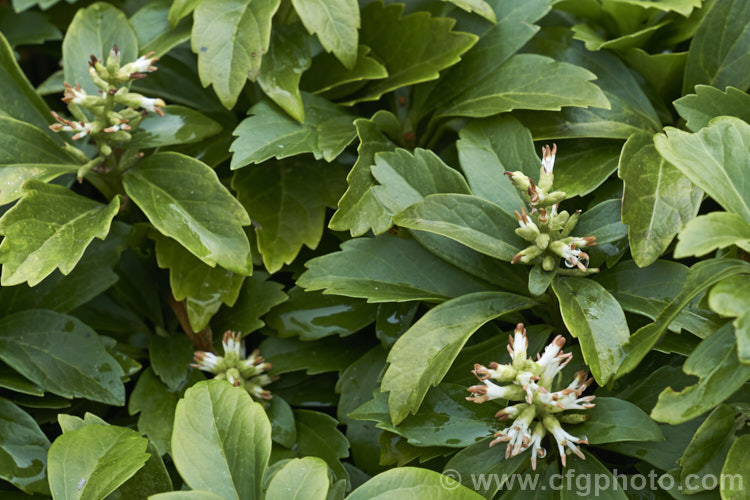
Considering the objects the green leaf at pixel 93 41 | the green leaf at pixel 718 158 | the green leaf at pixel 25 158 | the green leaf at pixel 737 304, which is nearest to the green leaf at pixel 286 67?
the green leaf at pixel 93 41

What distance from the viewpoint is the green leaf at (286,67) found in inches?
45.9

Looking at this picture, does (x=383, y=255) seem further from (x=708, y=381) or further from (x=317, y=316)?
(x=708, y=381)

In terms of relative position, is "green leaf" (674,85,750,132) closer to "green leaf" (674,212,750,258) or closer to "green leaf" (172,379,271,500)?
"green leaf" (674,212,750,258)

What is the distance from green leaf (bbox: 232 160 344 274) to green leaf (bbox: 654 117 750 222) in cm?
57

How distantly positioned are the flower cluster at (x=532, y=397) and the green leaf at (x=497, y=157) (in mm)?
236

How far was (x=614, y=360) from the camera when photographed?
87 centimetres

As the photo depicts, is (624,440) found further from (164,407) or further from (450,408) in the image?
(164,407)

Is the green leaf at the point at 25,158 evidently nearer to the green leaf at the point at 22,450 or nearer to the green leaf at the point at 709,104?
the green leaf at the point at 22,450

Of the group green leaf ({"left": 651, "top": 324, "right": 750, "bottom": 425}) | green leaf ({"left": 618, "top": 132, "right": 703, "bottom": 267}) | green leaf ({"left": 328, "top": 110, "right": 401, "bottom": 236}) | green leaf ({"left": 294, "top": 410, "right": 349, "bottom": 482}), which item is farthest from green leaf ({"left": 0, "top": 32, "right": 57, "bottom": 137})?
green leaf ({"left": 651, "top": 324, "right": 750, "bottom": 425})

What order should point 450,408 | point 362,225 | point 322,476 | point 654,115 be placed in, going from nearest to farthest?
1. point 322,476
2. point 450,408
3. point 362,225
4. point 654,115

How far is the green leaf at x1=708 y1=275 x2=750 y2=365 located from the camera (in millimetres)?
688

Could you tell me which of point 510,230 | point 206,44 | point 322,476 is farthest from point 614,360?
point 206,44

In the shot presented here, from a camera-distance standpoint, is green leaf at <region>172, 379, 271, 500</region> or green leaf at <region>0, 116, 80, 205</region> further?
green leaf at <region>0, 116, 80, 205</region>

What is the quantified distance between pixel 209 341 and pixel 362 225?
348 mm
